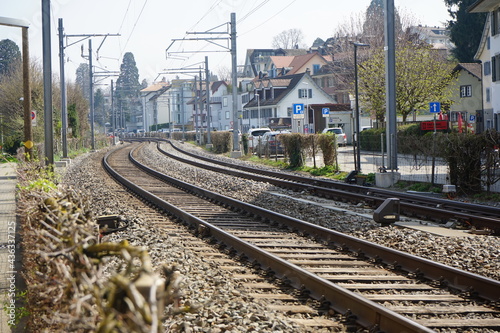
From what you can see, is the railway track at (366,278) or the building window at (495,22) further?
the building window at (495,22)

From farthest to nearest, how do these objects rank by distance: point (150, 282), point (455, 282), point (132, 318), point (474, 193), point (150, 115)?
point (150, 115)
point (474, 193)
point (455, 282)
point (150, 282)
point (132, 318)

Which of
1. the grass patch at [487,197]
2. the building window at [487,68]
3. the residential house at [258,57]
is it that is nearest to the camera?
the grass patch at [487,197]

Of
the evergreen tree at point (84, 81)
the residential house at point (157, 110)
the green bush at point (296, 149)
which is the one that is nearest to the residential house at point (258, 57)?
the evergreen tree at point (84, 81)

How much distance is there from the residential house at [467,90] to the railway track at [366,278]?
181 ft

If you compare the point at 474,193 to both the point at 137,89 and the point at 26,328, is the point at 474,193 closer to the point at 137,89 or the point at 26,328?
the point at 26,328

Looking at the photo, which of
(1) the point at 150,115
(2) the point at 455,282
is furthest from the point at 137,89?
(2) the point at 455,282

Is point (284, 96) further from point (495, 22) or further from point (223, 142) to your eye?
point (495, 22)

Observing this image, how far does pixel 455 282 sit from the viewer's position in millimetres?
8336

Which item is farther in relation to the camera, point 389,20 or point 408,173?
point 408,173

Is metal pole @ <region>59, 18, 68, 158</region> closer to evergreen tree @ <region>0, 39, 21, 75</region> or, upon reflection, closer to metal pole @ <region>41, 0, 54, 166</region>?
metal pole @ <region>41, 0, 54, 166</region>

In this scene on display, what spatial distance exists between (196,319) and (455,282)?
11.4 feet

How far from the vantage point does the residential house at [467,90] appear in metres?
64.9

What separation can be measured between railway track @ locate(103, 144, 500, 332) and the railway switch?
69.8 inches

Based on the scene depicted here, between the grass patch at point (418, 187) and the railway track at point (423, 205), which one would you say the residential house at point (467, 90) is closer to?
the grass patch at point (418, 187)
